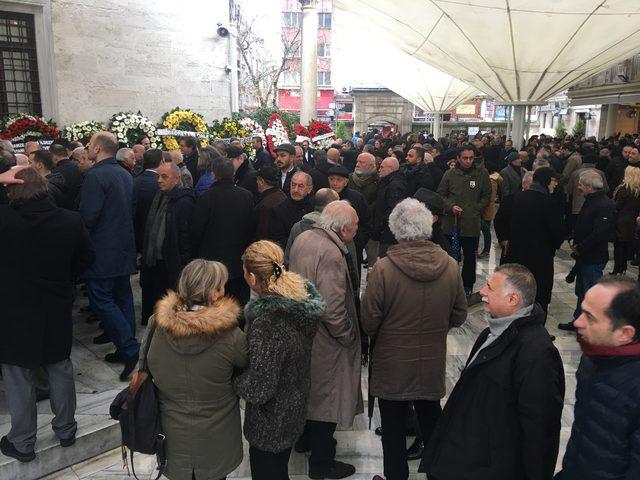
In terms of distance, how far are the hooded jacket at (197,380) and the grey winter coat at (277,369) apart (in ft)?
0.29

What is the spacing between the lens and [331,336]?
355 centimetres

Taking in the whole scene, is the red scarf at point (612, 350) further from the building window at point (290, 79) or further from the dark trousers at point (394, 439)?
the building window at point (290, 79)

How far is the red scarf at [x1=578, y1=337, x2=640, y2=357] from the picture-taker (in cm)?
209

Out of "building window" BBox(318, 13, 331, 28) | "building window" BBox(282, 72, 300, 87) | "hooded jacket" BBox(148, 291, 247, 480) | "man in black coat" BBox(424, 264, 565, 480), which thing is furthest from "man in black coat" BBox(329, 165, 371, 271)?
"building window" BBox(318, 13, 331, 28)

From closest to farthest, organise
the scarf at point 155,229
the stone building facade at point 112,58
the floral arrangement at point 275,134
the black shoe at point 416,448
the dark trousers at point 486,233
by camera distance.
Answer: the black shoe at point 416,448, the scarf at point 155,229, the dark trousers at point 486,233, the stone building facade at point 112,58, the floral arrangement at point 275,134

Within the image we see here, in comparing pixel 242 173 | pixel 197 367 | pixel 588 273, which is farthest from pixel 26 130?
pixel 588 273

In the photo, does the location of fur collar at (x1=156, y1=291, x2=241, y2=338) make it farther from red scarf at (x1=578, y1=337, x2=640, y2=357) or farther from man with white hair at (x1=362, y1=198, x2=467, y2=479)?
red scarf at (x1=578, y1=337, x2=640, y2=357)

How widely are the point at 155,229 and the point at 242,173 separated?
188 centimetres

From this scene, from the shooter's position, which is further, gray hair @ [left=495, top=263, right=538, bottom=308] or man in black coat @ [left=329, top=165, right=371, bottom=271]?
man in black coat @ [left=329, top=165, right=371, bottom=271]

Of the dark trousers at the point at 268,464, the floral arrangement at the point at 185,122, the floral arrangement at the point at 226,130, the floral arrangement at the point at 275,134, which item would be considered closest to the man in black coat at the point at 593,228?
the dark trousers at the point at 268,464

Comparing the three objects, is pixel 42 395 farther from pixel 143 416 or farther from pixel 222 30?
pixel 222 30

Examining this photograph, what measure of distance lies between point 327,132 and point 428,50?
4180 mm

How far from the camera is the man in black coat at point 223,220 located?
5.31 metres

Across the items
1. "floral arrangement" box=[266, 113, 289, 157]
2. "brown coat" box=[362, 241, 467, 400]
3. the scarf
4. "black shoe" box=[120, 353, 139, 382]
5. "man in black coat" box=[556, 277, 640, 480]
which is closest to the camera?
"man in black coat" box=[556, 277, 640, 480]
